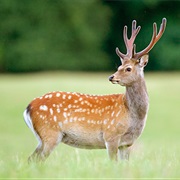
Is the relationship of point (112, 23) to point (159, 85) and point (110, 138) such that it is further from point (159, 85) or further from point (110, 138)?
point (110, 138)

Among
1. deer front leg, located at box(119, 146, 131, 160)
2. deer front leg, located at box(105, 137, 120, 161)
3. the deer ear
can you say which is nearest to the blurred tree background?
the deer ear

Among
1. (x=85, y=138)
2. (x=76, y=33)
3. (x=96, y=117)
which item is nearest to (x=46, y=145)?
(x=85, y=138)

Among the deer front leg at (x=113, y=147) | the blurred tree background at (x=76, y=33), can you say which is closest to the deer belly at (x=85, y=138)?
the deer front leg at (x=113, y=147)

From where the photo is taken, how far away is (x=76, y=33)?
132 feet

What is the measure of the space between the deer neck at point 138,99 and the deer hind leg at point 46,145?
82cm

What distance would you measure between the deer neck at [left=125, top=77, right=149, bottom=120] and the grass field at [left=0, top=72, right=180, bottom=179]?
18.1 inches

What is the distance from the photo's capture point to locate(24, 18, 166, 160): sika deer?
26.0ft

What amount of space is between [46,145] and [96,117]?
59 cm

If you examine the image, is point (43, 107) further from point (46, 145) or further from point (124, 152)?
point (124, 152)

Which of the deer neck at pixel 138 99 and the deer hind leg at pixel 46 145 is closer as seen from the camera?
the deer hind leg at pixel 46 145

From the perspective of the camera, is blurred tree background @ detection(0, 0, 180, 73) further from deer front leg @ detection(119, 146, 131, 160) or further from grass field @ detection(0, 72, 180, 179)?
deer front leg @ detection(119, 146, 131, 160)

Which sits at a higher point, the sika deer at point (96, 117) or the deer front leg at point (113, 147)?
the sika deer at point (96, 117)

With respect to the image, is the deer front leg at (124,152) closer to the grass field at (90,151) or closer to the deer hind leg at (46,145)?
the grass field at (90,151)

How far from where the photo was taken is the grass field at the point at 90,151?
21.4 feet
